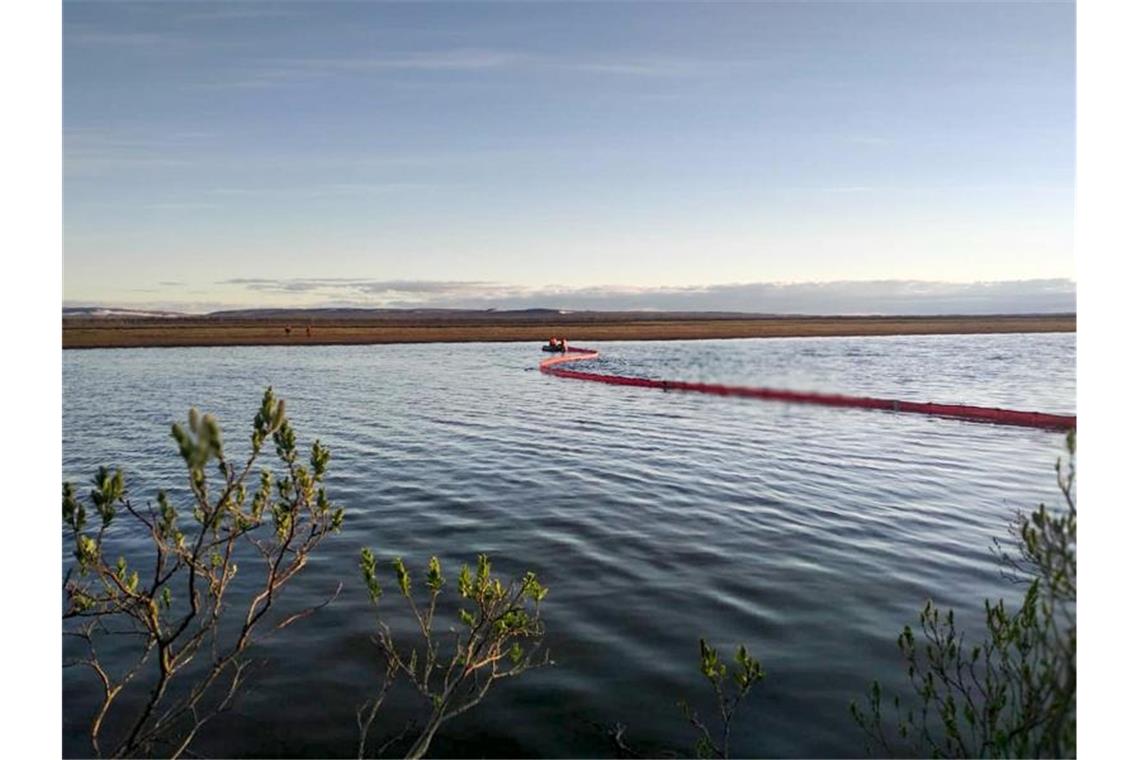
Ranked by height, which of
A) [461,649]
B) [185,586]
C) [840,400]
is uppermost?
[840,400]

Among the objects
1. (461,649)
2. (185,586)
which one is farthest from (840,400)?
(185,586)

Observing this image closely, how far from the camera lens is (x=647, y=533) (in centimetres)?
1066

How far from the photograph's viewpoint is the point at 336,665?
679 cm

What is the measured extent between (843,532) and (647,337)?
68.9 meters

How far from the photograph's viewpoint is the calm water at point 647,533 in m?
5.83

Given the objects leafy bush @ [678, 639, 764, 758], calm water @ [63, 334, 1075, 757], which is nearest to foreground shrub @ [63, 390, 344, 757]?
calm water @ [63, 334, 1075, 757]

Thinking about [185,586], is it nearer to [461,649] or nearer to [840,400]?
[461,649]

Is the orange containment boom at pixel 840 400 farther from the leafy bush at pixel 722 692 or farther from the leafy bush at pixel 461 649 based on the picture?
A: the leafy bush at pixel 461 649

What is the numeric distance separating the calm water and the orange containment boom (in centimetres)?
11

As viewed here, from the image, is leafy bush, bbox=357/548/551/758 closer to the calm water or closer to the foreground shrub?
the calm water

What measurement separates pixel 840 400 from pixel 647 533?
834 centimetres
